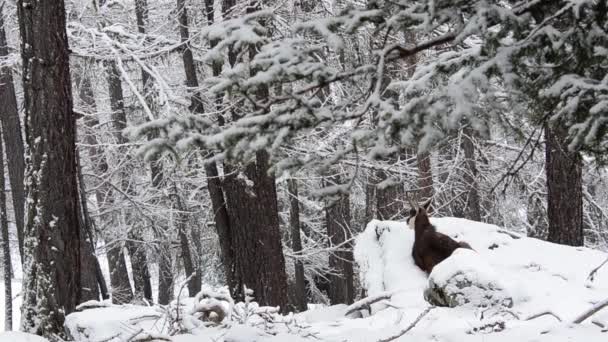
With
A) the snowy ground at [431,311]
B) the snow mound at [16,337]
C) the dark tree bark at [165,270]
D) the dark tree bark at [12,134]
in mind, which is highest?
the dark tree bark at [12,134]

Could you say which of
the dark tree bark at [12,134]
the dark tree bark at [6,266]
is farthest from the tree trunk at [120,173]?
the dark tree bark at [6,266]

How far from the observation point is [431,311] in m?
4.88

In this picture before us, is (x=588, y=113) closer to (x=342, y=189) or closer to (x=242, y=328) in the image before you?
(x=342, y=189)

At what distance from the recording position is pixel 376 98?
265 cm

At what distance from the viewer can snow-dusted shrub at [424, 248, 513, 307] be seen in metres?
4.91

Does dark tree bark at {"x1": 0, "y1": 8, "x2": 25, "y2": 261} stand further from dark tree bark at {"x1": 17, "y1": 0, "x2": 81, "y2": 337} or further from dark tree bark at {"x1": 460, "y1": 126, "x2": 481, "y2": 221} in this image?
dark tree bark at {"x1": 460, "y1": 126, "x2": 481, "y2": 221}

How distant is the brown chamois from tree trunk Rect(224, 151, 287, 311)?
6.78 ft

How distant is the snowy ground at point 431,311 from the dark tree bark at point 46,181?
1124mm

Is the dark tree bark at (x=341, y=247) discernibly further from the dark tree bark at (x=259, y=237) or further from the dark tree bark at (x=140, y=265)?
the dark tree bark at (x=259, y=237)

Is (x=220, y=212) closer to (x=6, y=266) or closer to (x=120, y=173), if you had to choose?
(x=120, y=173)

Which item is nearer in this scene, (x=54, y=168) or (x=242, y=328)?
(x=242, y=328)

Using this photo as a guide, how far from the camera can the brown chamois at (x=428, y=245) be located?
741 cm

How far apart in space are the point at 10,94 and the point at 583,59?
13.6 m

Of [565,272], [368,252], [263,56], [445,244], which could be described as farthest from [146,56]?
[263,56]
